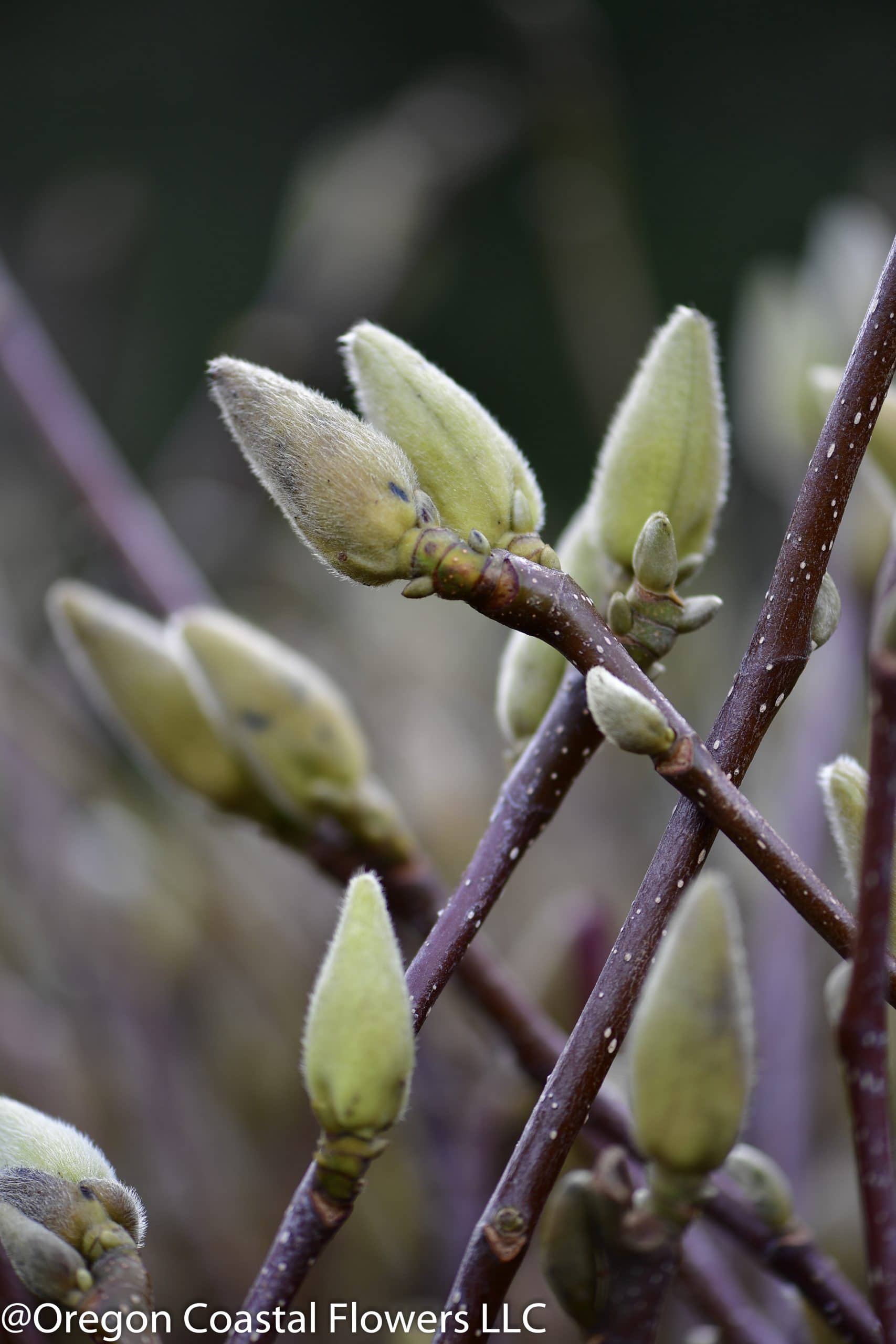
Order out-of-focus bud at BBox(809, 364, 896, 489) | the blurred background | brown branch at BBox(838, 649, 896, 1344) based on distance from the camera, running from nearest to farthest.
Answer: brown branch at BBox(838, 649, 896, 1344) → out-of-focus bud at BBox(809, 364, 896, 489) → the blurred background

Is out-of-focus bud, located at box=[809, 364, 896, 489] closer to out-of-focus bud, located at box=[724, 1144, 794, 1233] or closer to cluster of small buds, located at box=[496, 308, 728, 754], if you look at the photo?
cluster of small buds, located at box=[496, 308, 728, 754]

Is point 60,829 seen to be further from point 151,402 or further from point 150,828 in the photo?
point 151,402

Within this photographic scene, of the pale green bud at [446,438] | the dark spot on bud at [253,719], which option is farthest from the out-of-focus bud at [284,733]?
the pale green bud at [446,438]

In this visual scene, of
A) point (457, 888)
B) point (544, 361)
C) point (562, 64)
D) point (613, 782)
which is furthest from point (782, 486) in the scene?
point (544, 361)

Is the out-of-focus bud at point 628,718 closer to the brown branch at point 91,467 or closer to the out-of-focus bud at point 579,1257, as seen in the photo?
the out-of-focus bud at point 579,1257

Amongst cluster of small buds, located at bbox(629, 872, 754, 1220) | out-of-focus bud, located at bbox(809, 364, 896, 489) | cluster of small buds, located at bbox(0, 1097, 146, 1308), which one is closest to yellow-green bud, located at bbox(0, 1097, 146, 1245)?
cluster of small buds, located at bbox(0, 1097, 146, 1308)

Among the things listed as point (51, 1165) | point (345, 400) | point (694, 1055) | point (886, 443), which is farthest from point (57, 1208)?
point (345, 400)
